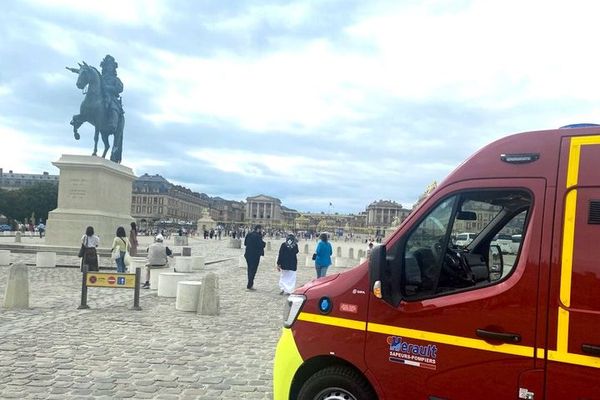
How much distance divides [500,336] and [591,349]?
1.84ft

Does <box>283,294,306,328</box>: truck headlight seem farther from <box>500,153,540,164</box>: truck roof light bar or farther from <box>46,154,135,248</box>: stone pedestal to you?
<box>46,154,135,248</box>: stone pedestal

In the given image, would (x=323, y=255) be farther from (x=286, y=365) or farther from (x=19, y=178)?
(x=19, y=178)

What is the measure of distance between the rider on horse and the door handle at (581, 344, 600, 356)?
110ft

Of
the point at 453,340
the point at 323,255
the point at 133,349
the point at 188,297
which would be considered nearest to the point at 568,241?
the point at 453,340

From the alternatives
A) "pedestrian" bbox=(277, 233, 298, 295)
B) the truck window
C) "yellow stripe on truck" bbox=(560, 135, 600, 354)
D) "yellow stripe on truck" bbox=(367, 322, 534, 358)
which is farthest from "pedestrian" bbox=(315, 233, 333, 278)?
"yellow stripe on truck" bbox=(560, 135, 600, 354)

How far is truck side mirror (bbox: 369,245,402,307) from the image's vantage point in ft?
13.7

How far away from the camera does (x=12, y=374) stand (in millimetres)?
6824

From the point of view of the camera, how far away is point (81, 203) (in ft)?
96.8

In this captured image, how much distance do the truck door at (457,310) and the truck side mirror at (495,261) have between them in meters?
0.05

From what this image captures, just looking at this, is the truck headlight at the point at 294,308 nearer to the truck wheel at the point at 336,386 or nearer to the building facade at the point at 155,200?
the truck wheel at the point at 336,386

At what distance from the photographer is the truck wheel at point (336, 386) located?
14.3ft

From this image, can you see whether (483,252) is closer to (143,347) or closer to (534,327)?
(534,327)

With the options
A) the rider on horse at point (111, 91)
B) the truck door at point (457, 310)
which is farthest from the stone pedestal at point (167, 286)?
the rider on horse at point (111, 91)

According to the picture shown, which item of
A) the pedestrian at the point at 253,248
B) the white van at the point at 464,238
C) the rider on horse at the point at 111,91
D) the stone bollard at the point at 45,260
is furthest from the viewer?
the rider on horse at the point at 111,91
